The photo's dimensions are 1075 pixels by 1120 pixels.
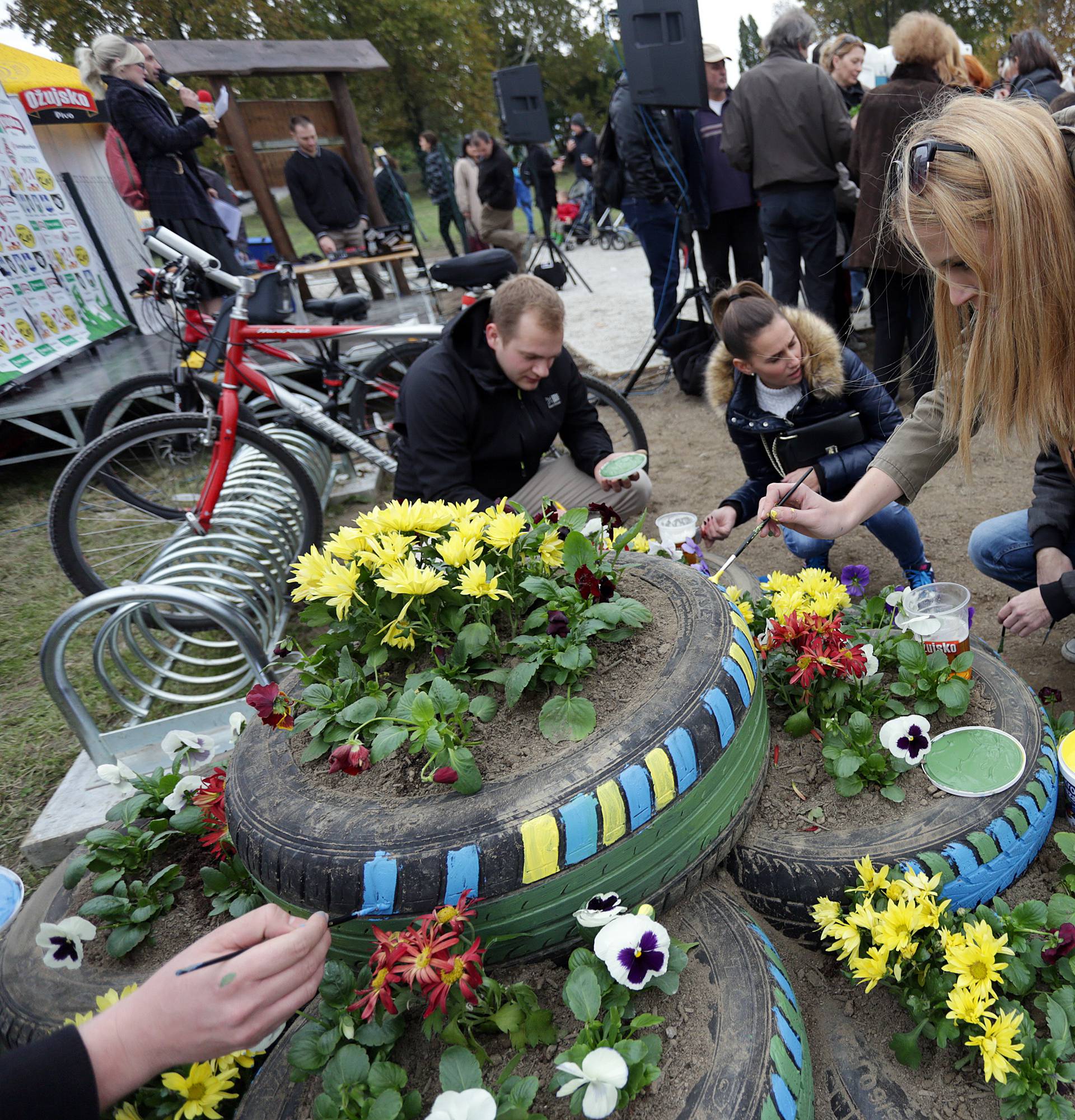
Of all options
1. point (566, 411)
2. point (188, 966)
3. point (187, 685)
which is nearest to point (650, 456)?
point (566, 411)

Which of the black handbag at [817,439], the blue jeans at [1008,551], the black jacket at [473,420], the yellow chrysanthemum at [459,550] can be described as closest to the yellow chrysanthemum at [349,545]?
the yellow chrysanthemum at [459,550]

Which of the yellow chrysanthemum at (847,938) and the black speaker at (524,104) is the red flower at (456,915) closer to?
the yellow chrysanthemum at (847,938)

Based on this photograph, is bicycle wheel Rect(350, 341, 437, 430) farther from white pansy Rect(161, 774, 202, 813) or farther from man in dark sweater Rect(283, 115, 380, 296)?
man in dark sweater Rect(283, 115, 380, 296)

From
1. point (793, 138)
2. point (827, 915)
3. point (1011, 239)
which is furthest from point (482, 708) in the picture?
point (793, 138)

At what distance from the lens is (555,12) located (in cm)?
3656

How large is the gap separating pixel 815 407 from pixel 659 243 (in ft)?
12.1

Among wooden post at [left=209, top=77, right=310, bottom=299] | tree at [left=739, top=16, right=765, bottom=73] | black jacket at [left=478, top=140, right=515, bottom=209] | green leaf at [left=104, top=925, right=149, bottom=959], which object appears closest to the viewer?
green leaf at [left=104, top=925, right=149, bottom=959]

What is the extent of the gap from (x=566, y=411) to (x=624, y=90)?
342 cm

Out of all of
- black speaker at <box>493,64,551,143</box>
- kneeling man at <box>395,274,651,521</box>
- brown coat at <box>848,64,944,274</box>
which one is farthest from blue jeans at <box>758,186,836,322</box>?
black speaker at <box>493,64,551,143</box>

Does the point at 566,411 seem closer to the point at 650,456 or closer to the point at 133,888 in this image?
the point at 650,456

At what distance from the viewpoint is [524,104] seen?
469 inches

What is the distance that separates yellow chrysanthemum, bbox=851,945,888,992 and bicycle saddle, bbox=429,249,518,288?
463 cm

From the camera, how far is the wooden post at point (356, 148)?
9234 mm

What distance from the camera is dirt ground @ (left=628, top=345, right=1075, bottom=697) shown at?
277 centimetres
